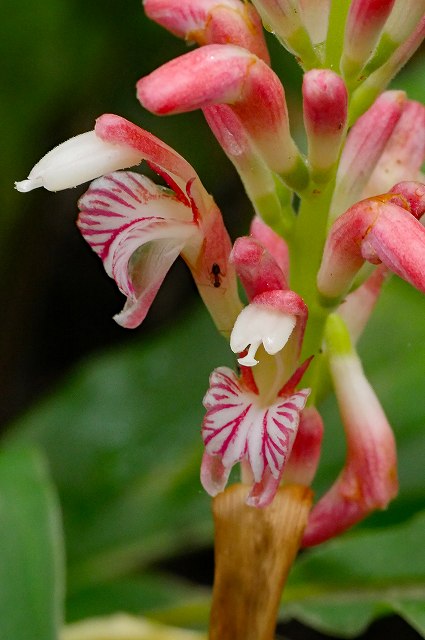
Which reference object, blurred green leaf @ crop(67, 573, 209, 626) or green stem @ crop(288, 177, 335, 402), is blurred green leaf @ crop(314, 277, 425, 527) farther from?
green stem @ crop(288, 177, 335, 402)

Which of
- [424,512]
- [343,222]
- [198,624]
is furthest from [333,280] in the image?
[198,624]

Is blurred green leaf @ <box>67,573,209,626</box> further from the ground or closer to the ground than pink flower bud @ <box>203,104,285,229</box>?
closer to the ground

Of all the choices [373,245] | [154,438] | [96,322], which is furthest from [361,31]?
[96,322]

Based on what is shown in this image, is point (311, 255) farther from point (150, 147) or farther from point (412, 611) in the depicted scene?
point (412, 611)

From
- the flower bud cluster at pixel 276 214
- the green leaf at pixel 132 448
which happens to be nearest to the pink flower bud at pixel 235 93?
the flower bud cluster at pixel 276 214

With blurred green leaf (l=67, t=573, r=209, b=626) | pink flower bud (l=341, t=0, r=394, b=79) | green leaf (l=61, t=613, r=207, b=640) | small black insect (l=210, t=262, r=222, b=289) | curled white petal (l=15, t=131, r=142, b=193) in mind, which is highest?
curled white petal (l=15, t=131, r=142, b=193)

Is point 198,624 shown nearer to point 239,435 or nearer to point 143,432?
point 143,432

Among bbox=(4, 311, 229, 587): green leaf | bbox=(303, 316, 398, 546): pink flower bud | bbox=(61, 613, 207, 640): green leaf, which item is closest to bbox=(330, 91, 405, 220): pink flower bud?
bbox=(303, 316, 398, 546): pink flower bud
